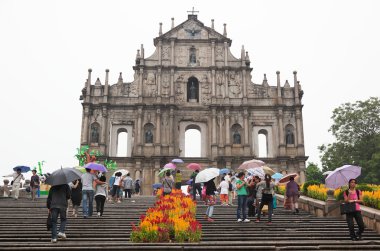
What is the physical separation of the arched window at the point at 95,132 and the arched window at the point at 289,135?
15.8 m

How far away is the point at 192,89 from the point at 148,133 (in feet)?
18.5

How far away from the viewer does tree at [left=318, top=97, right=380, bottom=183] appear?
122 ft

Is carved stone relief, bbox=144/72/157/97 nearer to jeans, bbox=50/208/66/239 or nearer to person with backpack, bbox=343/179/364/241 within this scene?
jeans, bbox=50/208/66/239

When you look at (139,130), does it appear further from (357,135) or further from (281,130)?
(357,135)

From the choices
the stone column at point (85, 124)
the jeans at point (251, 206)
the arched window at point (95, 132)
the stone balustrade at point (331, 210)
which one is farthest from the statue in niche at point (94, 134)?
the jeans at point (251, 206)

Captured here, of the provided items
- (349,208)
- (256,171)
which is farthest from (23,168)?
(349,208)

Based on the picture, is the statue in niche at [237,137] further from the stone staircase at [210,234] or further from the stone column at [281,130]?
the stone staircase at [210,234]

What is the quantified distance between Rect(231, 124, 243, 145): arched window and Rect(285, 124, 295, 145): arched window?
3861mm

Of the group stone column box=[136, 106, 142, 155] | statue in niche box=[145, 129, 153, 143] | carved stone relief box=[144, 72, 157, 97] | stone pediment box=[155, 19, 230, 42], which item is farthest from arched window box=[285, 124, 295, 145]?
stone column box=[136, 106, 142, 155]

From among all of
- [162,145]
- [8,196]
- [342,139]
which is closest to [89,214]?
[8,196]

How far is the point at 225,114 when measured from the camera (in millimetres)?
34438

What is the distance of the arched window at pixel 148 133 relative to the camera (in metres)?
34.0

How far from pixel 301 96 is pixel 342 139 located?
6.87 m

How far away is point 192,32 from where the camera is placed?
1476 inches
